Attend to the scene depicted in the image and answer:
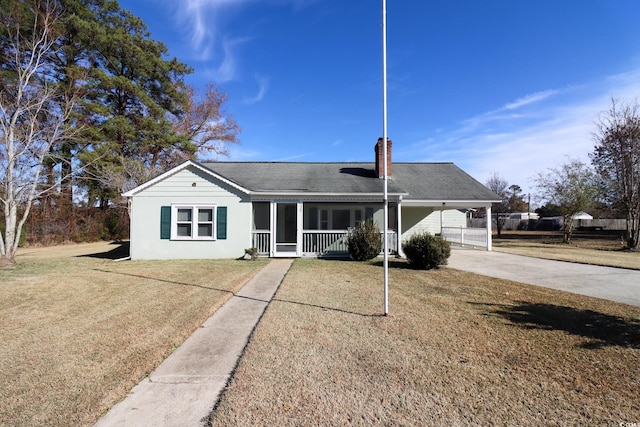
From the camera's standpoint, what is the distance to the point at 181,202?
13070 mm

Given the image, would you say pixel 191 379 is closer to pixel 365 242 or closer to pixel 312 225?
pixel 365 242

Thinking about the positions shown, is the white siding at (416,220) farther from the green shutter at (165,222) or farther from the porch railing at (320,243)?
the green shutter at (165,222)

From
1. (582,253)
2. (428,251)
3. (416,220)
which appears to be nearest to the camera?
(428,251)

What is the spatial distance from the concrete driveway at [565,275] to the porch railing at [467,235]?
13.0 feet

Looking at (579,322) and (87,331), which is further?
(579,322)

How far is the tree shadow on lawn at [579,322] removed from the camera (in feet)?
14.1

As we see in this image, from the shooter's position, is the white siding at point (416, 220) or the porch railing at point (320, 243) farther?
the white siding at point (416, 220)

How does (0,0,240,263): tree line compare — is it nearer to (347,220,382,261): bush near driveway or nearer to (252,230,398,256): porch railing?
(252,230,398,256): porch railing

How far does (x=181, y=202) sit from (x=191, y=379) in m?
11.1

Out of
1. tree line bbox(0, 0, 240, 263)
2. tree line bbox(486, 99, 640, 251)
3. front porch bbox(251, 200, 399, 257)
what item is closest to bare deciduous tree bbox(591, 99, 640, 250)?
tree line bbox(486, 99, 640, 251)

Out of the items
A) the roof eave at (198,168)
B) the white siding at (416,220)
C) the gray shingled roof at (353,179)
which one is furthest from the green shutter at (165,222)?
the white siding at (416,220)

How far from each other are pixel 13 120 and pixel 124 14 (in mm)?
19269

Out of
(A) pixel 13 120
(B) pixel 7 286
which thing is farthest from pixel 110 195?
(B) pixel 7 286

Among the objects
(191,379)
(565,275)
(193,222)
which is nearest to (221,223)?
(193,222)
